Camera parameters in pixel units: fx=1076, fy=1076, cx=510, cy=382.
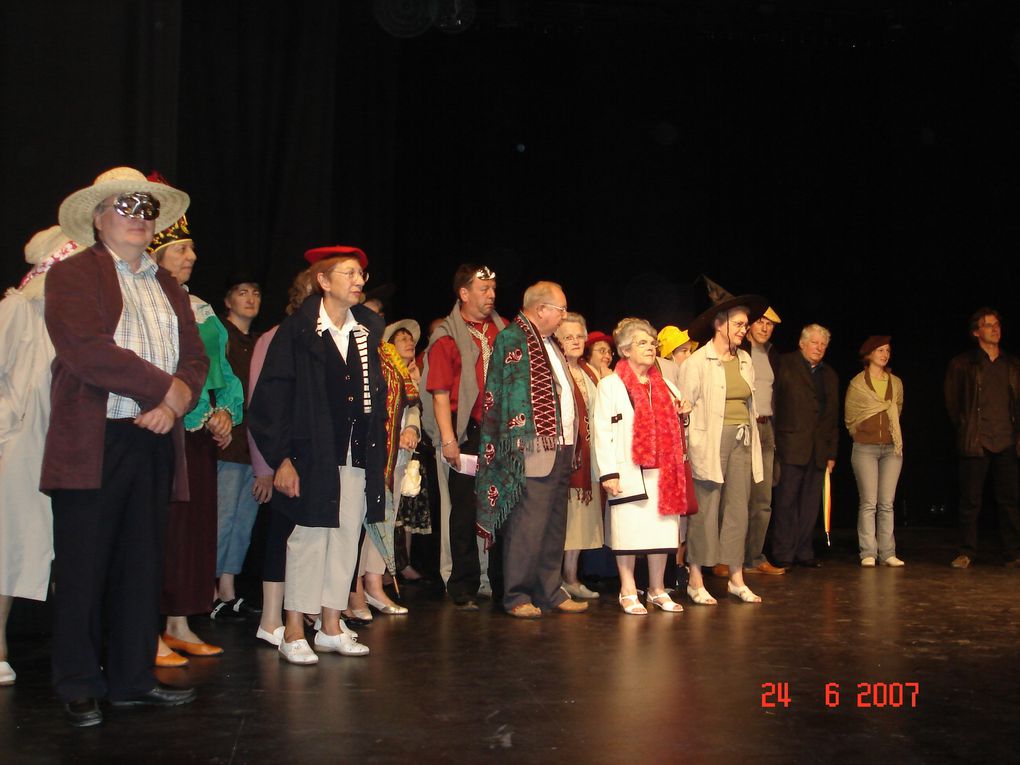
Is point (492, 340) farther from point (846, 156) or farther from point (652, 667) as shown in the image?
point (846, 156)

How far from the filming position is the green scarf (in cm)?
481

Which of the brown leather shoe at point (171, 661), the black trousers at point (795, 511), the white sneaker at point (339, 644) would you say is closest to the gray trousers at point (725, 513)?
the black trousers at point (795, 511)

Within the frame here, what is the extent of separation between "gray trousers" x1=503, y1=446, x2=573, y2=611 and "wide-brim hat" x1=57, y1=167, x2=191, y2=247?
2142mm

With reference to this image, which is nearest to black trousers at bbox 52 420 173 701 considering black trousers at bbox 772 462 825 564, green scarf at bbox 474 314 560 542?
green scarf at bbox 474 314 560 542

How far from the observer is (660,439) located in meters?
4.98

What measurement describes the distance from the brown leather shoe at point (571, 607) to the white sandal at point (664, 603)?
0.32 meters

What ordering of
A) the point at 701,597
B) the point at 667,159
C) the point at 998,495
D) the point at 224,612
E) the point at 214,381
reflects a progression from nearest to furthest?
the point at 214,381
the point at 224,612
the point at 701,597
the point at 998,495
the point at 667,159

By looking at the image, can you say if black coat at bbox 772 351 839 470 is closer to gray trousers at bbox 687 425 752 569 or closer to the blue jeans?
gray trousers at bbox 687 425 752 569

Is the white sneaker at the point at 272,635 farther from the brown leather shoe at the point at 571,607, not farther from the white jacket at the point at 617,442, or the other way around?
the white jacket at the point at 617,442

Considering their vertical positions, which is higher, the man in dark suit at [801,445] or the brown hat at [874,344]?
the brown hat at [874,344]

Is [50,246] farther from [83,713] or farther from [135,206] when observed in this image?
[83,713]

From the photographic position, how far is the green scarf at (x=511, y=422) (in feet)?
15.8
